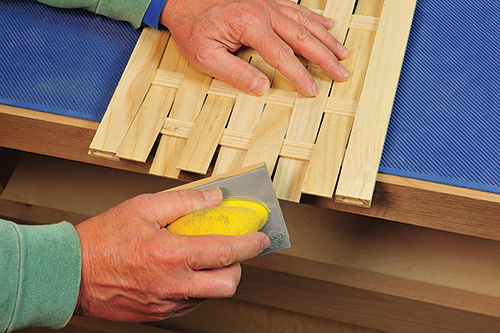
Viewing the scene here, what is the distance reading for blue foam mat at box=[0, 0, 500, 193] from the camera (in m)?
0.84

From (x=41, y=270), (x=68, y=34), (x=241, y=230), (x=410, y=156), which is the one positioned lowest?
(x=41, y=270)

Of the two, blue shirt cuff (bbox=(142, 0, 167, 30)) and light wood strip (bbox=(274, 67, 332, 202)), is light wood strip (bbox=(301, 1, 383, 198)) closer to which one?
light wood strip (bbox=(274, 67, 332, 202))

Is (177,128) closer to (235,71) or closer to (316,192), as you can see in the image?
(235,71)

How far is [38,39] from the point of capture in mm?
1080

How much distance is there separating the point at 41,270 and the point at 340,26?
2.50 feet

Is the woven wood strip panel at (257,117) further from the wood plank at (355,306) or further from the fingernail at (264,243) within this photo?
the wood plank at (355,306)

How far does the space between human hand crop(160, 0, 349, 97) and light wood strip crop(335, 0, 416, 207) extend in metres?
0.07

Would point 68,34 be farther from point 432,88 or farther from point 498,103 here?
point 498,103

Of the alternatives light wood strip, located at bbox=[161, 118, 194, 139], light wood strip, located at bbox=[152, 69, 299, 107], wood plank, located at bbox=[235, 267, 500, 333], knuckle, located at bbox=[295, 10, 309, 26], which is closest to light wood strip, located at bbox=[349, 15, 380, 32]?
knuckle, located at bbox=[295, 10, 309, 26]

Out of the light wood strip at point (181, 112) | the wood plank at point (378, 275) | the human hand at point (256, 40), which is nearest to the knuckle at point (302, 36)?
the human hand at point (256, 40)

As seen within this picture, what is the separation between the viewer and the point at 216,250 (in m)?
0.69

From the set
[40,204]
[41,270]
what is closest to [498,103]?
[41,270]

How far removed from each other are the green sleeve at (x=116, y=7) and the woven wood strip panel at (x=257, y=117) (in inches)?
4.0

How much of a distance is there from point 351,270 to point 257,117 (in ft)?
1.68
